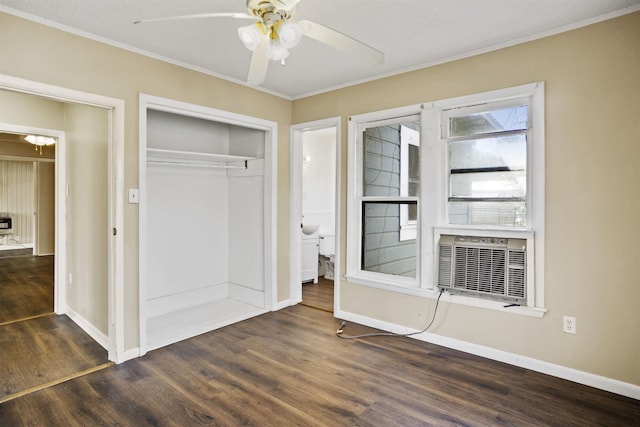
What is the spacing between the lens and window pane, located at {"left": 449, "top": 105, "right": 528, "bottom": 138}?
2.80m

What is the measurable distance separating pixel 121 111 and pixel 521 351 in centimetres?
364

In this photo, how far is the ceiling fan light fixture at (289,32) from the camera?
1.63 metres

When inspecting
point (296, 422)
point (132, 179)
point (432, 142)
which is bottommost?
point (296, 422)

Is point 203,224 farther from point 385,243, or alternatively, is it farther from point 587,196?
point 587,196

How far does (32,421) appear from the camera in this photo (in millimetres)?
2080

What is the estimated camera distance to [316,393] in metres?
2.39

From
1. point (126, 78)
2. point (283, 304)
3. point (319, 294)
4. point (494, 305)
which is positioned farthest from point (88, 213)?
point (494, 305)

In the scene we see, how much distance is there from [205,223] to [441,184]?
278 cm

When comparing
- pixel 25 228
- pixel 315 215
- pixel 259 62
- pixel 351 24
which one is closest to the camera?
pixel 259 62

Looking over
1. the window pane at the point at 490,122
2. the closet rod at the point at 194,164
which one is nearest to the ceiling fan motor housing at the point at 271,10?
the window pane at the point at 490,122

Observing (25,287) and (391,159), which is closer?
(391,159)

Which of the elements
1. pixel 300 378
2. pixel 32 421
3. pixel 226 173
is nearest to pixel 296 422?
pixel 300 378

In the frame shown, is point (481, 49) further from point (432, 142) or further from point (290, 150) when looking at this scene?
point (290, 150)

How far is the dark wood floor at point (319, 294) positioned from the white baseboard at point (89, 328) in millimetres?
2146
